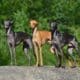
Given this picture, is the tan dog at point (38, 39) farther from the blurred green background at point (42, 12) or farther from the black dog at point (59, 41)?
the blurred green background at point (42, 12)

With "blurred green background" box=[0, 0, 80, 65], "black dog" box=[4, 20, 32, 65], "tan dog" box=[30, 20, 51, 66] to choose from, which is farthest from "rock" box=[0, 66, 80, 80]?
"blurred green background" box=[0, 0, 80, 65]

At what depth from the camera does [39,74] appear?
730 cm

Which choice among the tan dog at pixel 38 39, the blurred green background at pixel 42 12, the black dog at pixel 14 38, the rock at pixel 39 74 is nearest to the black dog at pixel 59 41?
the tan dog at pixel 38 39

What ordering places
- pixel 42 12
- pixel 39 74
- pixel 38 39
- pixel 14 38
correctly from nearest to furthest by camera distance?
1. pixel 39 74
2. pixel 38 39
3. pixel 14 38
4. pixel 42 12

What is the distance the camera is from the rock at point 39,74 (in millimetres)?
7238

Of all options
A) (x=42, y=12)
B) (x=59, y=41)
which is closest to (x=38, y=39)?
(x=59, y=41)

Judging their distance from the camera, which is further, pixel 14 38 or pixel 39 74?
pixel 14 38

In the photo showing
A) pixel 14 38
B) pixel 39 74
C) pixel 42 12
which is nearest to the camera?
pixel 39 74

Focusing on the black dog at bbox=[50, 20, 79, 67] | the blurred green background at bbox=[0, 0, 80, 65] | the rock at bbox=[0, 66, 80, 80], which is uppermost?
the blurred green background at bbox=[0, 0, 80, 65]

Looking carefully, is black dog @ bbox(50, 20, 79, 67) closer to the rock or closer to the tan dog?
the tan dog

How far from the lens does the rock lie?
724 cm

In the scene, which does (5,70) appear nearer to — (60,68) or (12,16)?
(60,68)

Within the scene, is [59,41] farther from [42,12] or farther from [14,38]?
[42,12]

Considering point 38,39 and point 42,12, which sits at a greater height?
point 42,12
